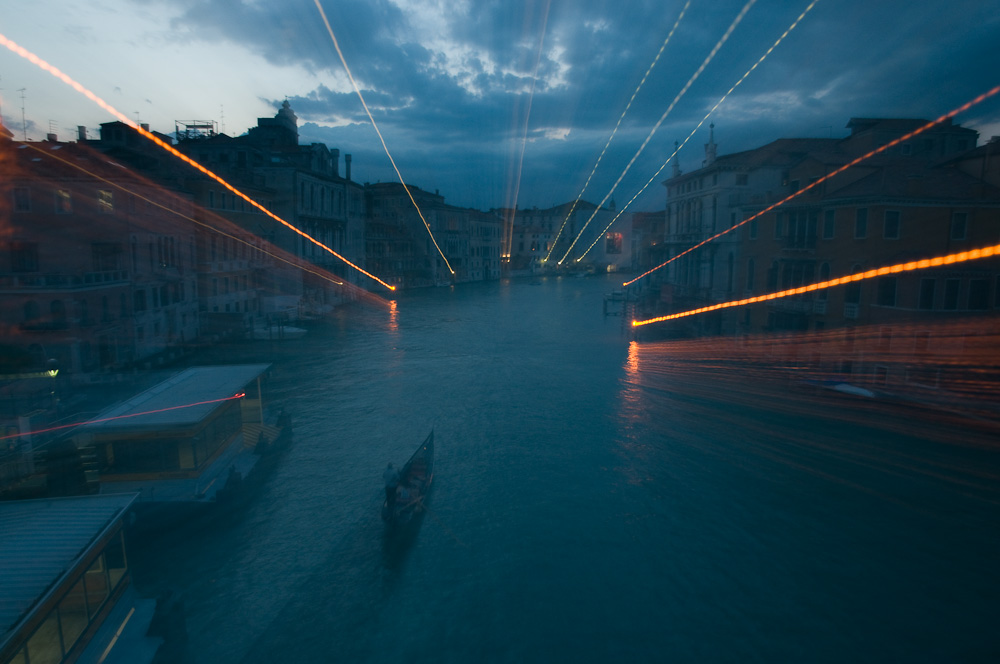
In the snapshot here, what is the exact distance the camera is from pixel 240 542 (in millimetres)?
9062

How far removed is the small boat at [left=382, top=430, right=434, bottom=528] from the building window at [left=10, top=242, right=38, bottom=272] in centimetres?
1400

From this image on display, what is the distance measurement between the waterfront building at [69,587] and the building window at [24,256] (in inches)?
524

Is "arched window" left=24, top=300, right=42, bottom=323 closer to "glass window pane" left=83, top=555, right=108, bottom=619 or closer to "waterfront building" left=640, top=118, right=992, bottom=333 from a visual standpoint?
"glass window pane" left=83, top=555, right=108, bottom=619

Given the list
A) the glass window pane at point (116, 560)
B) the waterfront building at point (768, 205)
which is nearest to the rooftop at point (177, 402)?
the glass window pane at point (116, 560)

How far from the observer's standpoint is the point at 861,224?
16047 millimetres

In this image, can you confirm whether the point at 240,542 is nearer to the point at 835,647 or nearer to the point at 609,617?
the point at 609,617

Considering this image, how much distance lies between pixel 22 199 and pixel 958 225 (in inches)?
1044

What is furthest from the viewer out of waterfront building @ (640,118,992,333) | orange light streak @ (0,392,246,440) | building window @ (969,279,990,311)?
waterfront building @ (640,118,992,333)

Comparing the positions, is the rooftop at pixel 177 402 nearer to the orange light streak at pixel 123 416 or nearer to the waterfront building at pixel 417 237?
the orange light streak at pixel 123 416

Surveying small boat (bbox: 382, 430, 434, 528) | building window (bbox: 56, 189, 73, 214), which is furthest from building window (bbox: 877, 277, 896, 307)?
building window (bbox: 56, 189, 73, 214)

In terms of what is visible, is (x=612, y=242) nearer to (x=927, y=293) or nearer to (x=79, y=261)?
(x=927, y=293)

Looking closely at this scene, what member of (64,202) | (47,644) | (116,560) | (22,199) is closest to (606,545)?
(116,560)

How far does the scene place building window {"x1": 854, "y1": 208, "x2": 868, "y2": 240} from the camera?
1587cm

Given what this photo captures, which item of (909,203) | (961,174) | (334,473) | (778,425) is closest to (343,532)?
(334,473)
